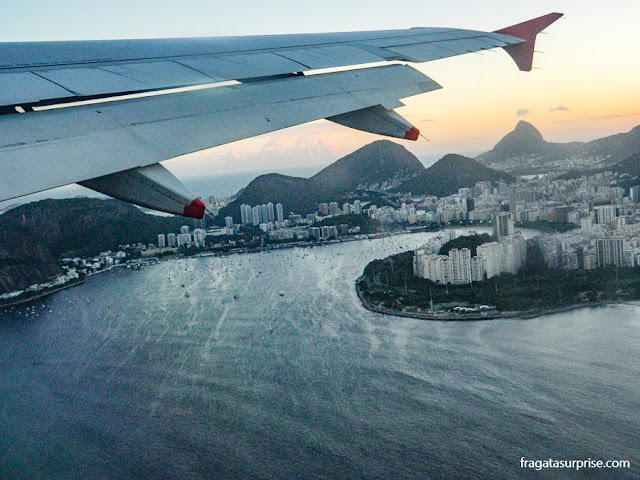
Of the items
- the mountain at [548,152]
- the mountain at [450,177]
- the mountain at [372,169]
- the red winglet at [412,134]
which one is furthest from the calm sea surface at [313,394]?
the mountain at [548,152]

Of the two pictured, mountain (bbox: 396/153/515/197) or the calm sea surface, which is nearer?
the calm sea surface

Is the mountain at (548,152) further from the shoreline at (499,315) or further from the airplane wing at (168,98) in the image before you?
the airplane wing at (168,98)

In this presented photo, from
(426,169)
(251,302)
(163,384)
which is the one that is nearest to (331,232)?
(251,302)

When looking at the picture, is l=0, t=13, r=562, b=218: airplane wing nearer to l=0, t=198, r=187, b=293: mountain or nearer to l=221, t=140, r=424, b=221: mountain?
l=0, t=198, r=187, b=293: mountain

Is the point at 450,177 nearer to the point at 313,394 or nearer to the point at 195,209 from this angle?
the point at 313,394

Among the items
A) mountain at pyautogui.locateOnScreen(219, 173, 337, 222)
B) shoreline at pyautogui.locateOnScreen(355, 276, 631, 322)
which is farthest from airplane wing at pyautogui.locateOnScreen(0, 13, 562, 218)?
mountain at pyautogui.locateOnScreen(219, 173, 337, 222)

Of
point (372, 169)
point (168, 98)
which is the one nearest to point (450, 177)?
point (372, 169)
